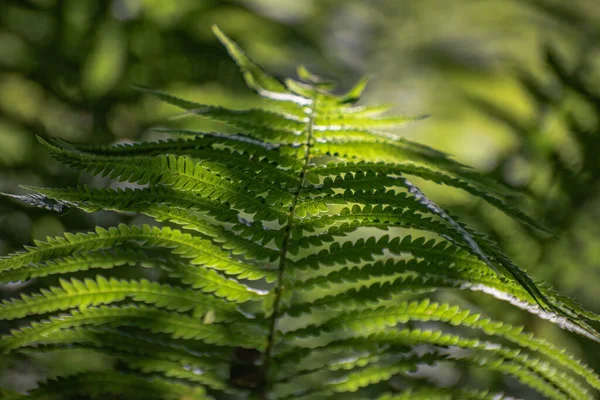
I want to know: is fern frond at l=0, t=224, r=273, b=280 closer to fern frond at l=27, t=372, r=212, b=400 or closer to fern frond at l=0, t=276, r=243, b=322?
fern frond at l=0, t=276, r=243, b=322

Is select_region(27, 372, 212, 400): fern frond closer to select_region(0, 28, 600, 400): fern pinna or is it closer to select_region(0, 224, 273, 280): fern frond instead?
select_region(0, 28, 600, 400): fern pinna

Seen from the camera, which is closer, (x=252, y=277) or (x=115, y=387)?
(x=115, y=387)

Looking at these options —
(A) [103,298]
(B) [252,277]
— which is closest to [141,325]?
(A) [103,298]

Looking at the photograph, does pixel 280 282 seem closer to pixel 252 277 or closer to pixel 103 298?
pixel 252 277

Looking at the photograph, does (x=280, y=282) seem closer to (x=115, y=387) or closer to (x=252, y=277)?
(x=252, y=277)

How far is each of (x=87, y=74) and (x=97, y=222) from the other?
599 millimetres

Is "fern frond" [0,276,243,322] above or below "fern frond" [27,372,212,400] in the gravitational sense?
above

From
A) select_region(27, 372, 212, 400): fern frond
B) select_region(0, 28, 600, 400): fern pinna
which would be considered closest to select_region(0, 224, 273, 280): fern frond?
select_region(0, 28, 600, 400): fern pinna

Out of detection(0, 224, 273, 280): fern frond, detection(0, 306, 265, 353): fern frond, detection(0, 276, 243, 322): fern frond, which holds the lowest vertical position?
detection(0, 306, 265, 353): fern frond

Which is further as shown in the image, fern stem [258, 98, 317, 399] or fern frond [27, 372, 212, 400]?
fern stem [258, 98, 317, 399]

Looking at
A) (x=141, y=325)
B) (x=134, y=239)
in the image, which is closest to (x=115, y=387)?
(x=141, y=325)

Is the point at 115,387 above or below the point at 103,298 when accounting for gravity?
below

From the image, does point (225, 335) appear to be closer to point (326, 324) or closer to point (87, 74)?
point (326, 324)

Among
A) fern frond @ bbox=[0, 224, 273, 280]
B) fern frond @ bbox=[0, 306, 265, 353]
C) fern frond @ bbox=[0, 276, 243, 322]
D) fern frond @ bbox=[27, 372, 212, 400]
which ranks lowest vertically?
fern frond @ bbox=[27, 372, 212, 400]
